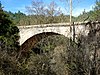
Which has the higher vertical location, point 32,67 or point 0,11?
point 0,11

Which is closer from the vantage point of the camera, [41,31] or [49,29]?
[49,29]

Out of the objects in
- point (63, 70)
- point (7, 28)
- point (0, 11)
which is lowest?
point (63, 70)

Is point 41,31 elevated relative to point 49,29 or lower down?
lower down

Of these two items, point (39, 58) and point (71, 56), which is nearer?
point (39, 58)

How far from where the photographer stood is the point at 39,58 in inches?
229

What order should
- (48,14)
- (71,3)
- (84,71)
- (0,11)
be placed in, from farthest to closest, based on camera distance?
(48,14), (71,3), (0,11), (84,71)

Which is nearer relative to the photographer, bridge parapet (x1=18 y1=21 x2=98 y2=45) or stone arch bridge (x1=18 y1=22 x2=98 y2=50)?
bridge parapet (x1=18 y1=21 x2=98 y2=45)

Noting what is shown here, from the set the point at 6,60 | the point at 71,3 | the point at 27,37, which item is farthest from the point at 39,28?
the point at 6,60

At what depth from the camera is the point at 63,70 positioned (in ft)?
22.2

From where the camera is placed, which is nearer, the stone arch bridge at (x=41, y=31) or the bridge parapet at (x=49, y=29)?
the bridge parapet at (x=49, y=29)

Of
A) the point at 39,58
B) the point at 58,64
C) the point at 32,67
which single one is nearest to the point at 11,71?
the point at 32,67

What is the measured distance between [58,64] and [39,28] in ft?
29.4

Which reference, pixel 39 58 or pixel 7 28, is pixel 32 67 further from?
pixel 7 28

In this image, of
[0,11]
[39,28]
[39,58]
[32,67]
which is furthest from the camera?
[39,28]
